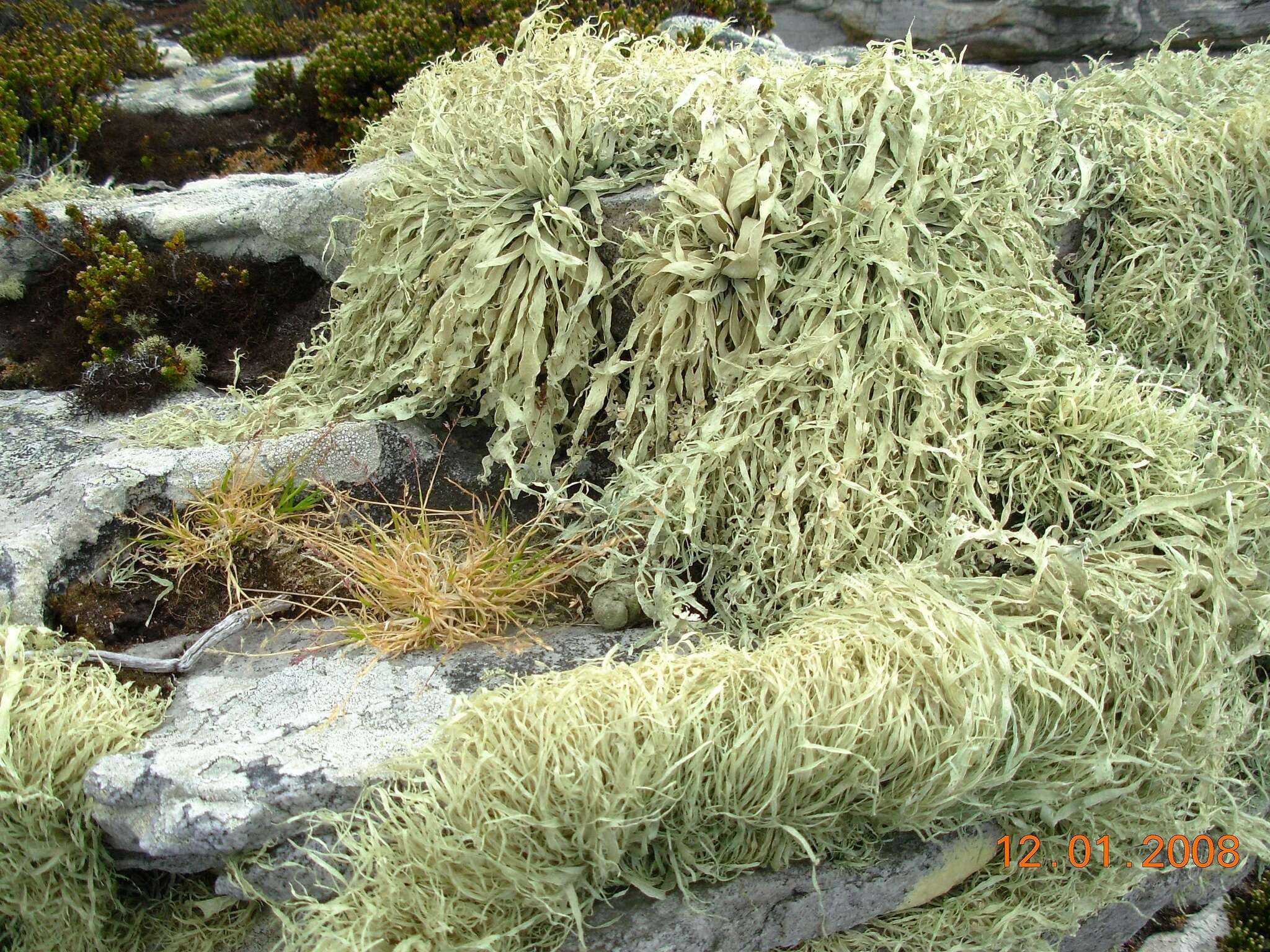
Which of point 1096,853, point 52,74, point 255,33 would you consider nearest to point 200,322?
point 52,74

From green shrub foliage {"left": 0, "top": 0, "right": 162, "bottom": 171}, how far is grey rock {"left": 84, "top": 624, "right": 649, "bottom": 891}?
3555mm

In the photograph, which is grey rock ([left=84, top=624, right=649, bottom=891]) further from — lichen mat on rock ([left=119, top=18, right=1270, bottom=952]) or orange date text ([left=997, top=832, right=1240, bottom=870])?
orange date text ([left=997, top=832, right=1240, bottom=870])

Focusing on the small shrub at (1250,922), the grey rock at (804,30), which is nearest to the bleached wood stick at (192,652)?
the small shrub at (1250,922)

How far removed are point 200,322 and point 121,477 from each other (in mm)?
1274

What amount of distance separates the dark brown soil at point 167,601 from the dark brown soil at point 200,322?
1228mm

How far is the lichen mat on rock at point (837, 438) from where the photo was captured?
5.87 ft

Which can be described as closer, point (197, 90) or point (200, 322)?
point (200, 322)

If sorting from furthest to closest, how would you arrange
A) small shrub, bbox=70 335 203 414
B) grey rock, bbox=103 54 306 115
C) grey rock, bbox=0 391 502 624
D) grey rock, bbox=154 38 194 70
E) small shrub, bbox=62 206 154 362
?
1. grey rock, bbox=154 38 194 70
2. grey rock, bbox=103 54 306 115
3. small shrub, bbox=62 206 154 362
4. small shrub, bbox=70 335 203 414
5. grey rock, bbox=0 391 502 624

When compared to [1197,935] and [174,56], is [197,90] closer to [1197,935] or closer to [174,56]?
[174,56]

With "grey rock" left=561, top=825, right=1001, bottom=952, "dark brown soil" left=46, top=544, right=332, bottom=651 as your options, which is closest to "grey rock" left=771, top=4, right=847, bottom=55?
"dark brown soil" left=46, top=544, right=332, bottom=651

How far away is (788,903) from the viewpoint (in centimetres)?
191

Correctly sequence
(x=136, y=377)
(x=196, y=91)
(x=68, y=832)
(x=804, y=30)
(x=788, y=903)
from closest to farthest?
(x=788, y=903) < (x=68, y=832) < (x=136, y=377) < (x=196, y=91) < (x=804, y=30)

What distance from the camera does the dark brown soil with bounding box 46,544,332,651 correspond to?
2385 mm

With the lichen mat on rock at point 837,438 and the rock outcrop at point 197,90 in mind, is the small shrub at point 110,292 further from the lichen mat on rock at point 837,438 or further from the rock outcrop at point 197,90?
the rock outcrop at point 197,90
